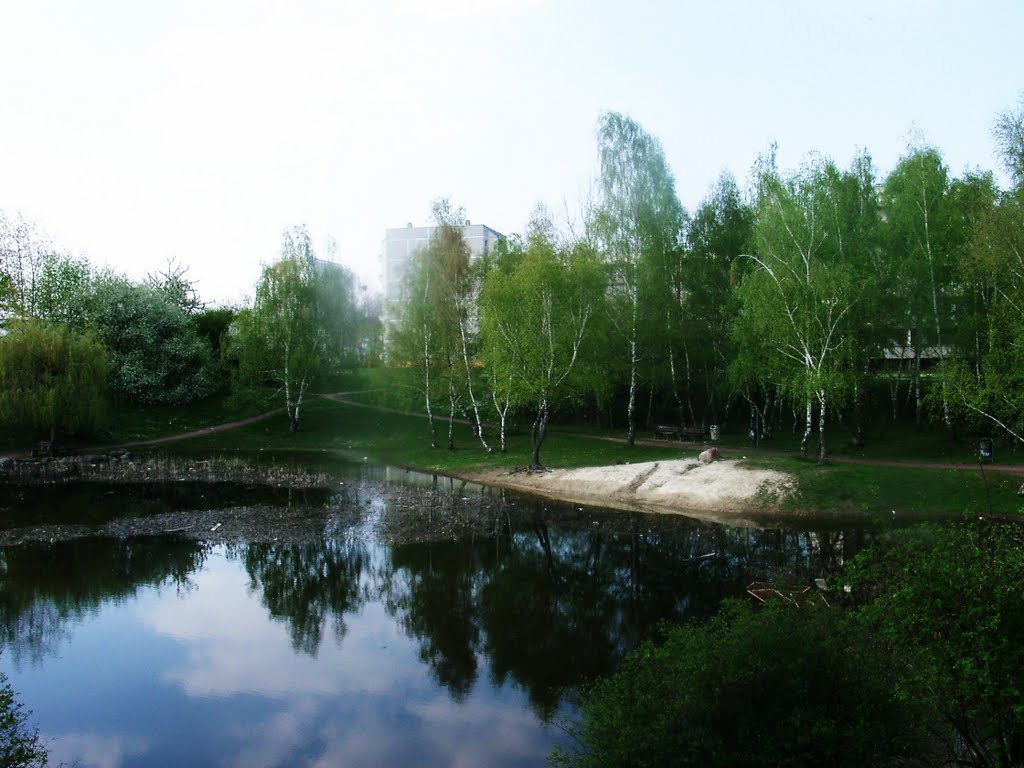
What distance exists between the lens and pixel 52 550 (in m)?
25.9

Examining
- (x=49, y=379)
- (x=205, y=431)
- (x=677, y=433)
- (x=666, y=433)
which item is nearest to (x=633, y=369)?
(x=666, y=433)

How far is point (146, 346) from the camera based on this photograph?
61.2 m

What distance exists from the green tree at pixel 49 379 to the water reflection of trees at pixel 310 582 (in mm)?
27217

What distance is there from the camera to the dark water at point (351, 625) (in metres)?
14.1

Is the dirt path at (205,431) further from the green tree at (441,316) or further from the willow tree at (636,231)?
the willow tree at (636,231)

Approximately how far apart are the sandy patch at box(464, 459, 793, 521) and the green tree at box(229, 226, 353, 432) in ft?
81.0

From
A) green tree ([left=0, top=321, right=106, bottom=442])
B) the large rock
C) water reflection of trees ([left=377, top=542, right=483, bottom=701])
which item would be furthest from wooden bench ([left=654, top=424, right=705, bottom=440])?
green tree ([left=0, top=321, right=106, bottom=442])

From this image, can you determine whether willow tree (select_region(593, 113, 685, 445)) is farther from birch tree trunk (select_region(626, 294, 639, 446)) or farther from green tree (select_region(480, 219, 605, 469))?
green tree (select_region(480, 219, 605, 469))

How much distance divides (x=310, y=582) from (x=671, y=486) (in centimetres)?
1761

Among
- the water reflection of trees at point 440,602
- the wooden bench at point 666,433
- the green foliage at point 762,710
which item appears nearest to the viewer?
the green foliage at point 762,710

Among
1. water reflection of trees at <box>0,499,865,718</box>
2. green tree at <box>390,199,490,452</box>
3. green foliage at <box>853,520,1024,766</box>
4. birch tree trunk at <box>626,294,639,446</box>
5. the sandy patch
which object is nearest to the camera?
green foliage at <box>853,520,1024,766</box>

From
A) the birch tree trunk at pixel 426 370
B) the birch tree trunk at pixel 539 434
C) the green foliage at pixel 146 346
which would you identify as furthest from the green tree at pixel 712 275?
the green foliage at pixel 146 346

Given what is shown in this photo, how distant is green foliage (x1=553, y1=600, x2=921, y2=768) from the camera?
841 centimetres

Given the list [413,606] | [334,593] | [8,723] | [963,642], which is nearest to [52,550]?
[334,593]
